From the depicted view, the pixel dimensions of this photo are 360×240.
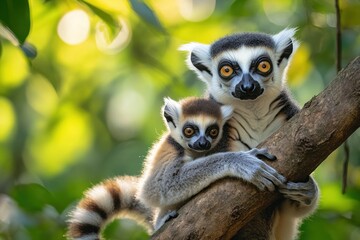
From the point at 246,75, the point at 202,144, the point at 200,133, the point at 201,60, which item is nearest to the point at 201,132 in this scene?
the point at 200,133

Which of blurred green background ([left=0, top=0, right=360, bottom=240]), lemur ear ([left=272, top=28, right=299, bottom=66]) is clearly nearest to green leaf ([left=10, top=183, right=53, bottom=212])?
blurred green background ([left=0, top=0, right=360, bottom=240])

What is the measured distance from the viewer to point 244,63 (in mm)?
4684

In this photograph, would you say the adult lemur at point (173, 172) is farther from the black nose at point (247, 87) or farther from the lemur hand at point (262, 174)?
the black nose at point (247, 87)

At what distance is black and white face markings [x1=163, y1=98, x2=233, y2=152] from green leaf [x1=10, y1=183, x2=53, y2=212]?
930 mm

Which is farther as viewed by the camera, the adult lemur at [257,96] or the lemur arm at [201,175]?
the adult lemur at [257,96]

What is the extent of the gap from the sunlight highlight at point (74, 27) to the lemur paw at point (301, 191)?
2.81 metres

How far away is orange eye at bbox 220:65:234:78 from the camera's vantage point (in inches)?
186

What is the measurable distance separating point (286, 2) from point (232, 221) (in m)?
3.63

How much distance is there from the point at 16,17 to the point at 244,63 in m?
1.49

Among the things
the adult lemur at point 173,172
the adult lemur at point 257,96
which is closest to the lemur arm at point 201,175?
the adult lemur at point 173,172

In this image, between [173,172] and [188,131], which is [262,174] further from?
[188,131]

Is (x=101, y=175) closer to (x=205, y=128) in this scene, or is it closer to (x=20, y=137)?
(x=20, y=137)

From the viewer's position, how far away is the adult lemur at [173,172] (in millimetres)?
4191

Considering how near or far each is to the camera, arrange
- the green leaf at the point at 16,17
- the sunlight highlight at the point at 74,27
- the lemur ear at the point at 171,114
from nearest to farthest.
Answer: the green leaf at the point at 16,17, the lemur ear at the point at 171,114, the sunlight highlight at the point at 74,27
